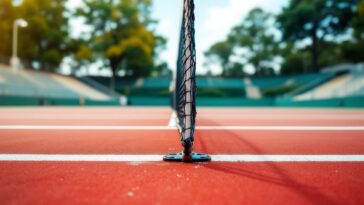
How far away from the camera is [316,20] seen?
34.9 m

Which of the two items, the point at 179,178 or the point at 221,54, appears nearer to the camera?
the point at 179,178

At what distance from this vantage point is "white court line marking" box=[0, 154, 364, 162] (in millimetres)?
2207

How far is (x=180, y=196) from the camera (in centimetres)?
135

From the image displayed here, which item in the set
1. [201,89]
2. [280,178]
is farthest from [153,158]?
[201,89]

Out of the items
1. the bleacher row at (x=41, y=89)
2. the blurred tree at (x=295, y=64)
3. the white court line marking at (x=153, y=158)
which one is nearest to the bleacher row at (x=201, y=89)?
the bleacher row at (x=41, y=89)

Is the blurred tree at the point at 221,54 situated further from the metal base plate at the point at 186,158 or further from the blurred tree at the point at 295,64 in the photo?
the metal base plate at the point at 186,158

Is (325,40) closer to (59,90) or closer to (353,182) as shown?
(59,90)

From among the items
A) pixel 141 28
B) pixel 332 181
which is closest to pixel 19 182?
pixel 332 181

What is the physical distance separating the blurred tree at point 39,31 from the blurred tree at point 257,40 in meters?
27.2

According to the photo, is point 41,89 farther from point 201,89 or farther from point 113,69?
point 201,89

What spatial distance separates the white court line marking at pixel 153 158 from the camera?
2207 millimetres

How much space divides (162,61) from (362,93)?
31.5 meters

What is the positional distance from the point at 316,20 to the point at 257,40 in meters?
13.3

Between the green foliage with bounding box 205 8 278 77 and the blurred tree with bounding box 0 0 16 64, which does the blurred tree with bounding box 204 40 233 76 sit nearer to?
the green foliage with bounding box 205 8 278 77
